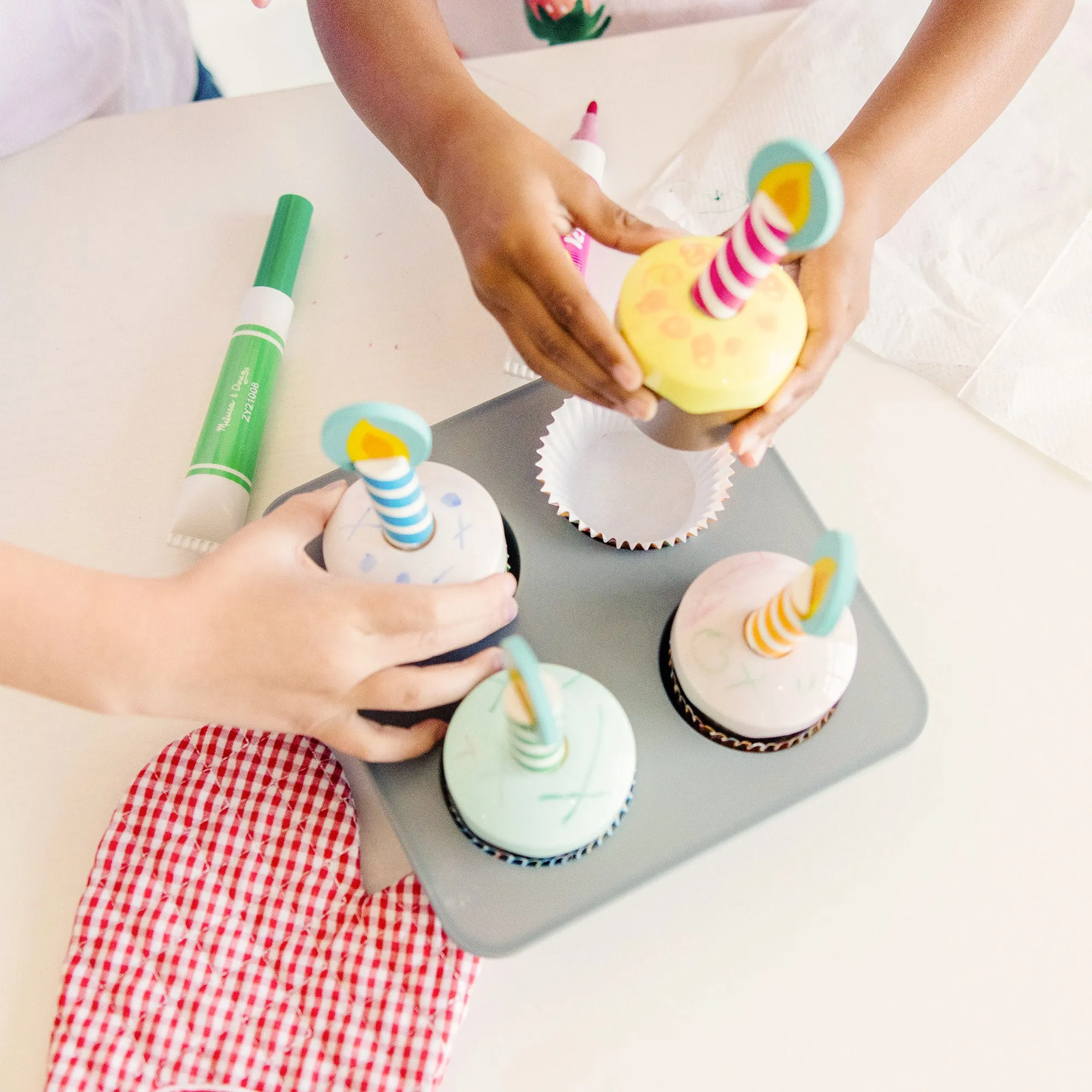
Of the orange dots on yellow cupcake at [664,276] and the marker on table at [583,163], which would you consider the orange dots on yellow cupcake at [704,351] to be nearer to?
the orange dots on yellow cupcake at [664,276]

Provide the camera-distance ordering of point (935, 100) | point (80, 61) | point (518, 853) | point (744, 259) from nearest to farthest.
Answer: point (744, 259) < point (518, 853) < point (935, 100) < point (80, 61)

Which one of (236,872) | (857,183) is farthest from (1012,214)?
(236,872)

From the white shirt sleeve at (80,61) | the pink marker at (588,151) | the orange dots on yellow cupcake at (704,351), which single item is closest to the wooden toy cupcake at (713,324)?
the orange dots on yellow cupcake at (704,351)

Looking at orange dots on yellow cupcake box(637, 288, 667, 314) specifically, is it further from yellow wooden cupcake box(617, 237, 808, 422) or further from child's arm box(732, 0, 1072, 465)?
child's arm box(732, 0, 1072, 465)

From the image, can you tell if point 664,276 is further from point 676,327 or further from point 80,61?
point 80,61

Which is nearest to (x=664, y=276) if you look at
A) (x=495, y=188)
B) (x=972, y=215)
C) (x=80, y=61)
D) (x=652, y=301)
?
(x=652, y=301)

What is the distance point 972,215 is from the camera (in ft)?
1.97

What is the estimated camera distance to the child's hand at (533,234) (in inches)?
15.7

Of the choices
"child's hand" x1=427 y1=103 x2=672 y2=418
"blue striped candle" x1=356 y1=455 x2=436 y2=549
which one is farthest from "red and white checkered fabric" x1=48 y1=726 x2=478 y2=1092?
"child's hand" x1=427 y1=103 x2=672 y2=418

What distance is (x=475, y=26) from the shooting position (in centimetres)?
78

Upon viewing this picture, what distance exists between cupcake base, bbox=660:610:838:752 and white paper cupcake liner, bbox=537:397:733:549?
8 centimetres

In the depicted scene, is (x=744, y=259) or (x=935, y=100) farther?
(x=935, y=100)

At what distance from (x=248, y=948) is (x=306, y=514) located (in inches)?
8.7

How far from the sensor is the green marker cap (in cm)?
56
